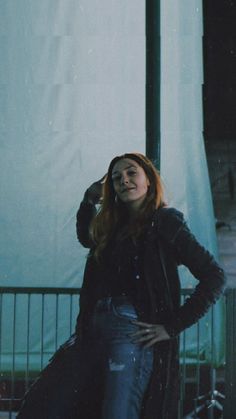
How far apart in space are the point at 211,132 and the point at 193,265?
3.99 m

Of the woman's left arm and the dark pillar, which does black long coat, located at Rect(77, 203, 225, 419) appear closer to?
the woman's left arm

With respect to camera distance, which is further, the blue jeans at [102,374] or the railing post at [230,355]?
the railing post at [230,355]

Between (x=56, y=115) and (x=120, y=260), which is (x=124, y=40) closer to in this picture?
(x=56, y=115)

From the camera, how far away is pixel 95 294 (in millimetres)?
3361

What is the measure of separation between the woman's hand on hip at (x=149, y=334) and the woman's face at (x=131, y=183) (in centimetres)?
53

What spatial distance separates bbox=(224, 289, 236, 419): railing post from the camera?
429 centimetres

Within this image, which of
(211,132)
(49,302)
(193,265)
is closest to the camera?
(193,265)

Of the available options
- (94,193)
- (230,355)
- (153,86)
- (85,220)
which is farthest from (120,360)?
(153,86)

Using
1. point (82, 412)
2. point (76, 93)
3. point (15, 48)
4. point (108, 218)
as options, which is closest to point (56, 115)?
point (76, 93)

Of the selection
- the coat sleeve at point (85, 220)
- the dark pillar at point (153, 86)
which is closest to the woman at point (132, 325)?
the coat sleeve at point (85, 220)

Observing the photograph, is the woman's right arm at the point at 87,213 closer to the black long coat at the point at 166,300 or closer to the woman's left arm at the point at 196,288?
the black long coat at the point at 166,300

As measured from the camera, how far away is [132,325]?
3.28 metres

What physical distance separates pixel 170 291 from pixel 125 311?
8.2 inches

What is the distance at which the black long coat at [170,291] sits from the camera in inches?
129
